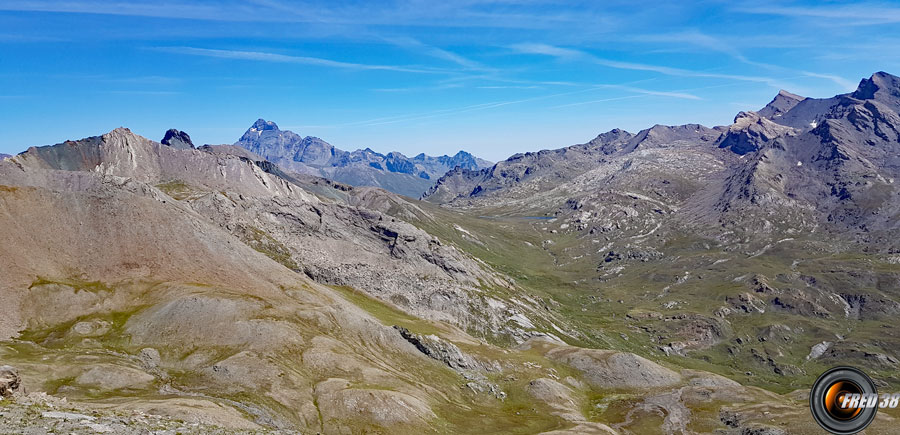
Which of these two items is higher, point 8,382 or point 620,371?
point 8,382

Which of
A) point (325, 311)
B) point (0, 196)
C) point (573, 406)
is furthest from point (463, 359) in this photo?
point (0, 196)
